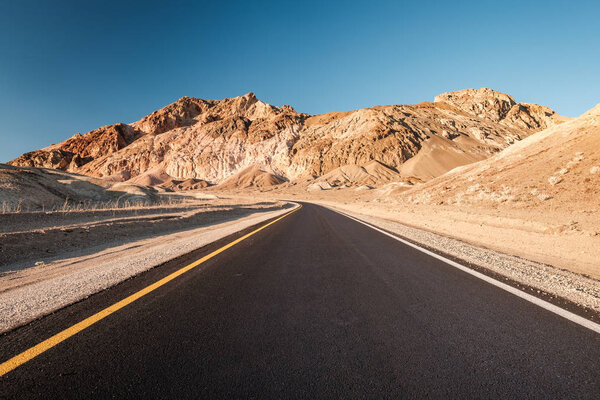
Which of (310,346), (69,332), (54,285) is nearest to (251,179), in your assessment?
(54,285)

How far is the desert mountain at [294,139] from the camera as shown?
290 ft

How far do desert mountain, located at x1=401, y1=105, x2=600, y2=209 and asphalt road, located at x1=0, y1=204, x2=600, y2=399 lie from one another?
18.8 meters

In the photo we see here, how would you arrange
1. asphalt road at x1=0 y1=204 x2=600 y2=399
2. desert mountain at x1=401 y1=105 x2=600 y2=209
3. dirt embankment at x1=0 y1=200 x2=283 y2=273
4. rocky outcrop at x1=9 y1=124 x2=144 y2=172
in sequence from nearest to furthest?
asphalt road at x1=0 y1=204 x2=600 y2=399 < dirt embankment at x1=0 y1=200 x2=283 y2=273 < desert mountain at x1=401 y1=105 x2=600 y2=209 < rocky outcrop at x1=9 y1=124 x2=144 y2=172

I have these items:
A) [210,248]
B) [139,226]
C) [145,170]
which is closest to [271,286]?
[210,248]

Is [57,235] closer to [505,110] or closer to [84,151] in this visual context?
[505,110]

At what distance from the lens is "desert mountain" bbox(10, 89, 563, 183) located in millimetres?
88500

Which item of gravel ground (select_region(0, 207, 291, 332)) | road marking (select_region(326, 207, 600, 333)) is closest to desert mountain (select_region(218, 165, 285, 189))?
gravel ground (select_region(0, 207, 291, 332))

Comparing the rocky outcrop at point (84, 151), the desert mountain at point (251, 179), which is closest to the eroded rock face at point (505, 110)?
the desert mountain at point (251, 179)

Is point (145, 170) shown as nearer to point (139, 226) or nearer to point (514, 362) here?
point (139, 226)

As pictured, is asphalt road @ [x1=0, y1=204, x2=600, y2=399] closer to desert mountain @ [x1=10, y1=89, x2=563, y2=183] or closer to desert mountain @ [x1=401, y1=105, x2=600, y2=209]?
desert mountain @ [x1=401, y1=105, x2=600, y2=209]

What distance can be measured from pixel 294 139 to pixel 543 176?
9559 cm

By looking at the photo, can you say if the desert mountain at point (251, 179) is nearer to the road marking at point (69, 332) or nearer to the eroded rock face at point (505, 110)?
the road marking at point (69, 332)

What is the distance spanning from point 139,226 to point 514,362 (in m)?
13.0

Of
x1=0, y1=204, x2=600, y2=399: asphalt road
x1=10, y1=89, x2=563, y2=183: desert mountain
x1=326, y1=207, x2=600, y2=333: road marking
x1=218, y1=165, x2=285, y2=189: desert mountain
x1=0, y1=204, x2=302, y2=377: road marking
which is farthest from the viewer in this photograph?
x1=218, y1=165, x2=285, y2=189: desert mountain
